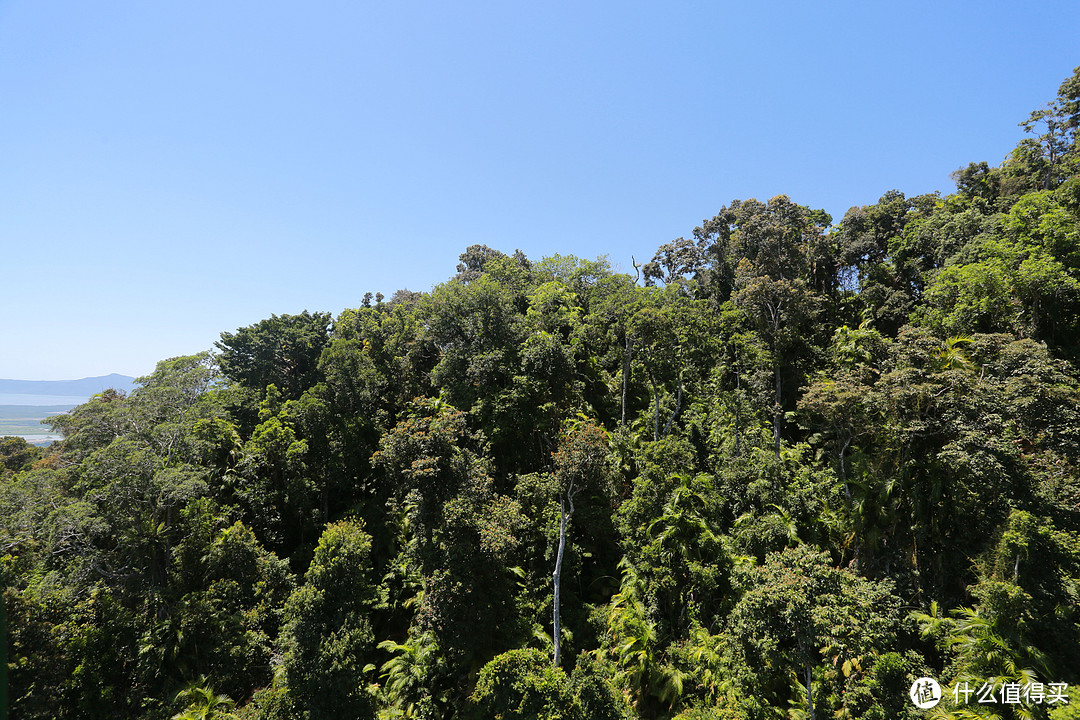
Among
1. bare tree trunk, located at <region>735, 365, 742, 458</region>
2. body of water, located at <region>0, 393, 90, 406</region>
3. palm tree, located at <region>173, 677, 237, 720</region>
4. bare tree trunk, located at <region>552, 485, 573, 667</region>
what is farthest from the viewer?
body of water, located at <region>0, 393, 90, 406</region>

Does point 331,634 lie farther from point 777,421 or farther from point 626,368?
point 777,421

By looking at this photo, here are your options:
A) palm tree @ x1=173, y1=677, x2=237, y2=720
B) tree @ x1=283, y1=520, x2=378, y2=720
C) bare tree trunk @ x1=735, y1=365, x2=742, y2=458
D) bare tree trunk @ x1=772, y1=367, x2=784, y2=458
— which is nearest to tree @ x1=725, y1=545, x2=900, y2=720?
bare tree trunk @ x1=735, y1=365, x2=742, y2=458

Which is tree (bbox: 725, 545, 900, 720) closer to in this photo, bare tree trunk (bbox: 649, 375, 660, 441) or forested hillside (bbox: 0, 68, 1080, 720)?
forested hillside (bbox: 0, 68, 1080, 720)

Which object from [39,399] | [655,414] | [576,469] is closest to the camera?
[576,469]

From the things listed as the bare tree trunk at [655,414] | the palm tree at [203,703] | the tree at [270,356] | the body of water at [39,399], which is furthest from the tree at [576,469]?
the body of water at [39,399]

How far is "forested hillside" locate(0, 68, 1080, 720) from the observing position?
11023 millimetres

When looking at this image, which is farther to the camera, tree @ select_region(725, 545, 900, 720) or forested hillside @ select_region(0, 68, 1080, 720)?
forested hillside @ select_region(0, 68, 1080, 720)

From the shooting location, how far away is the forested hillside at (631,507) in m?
11.0

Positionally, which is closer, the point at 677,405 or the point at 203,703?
the point at 203,703

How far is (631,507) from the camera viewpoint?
16.8m

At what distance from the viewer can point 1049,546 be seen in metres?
10.2

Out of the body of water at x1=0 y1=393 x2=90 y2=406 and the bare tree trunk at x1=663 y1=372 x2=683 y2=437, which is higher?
the bare tree trunk at x1=663 y1=372 x2=683 y2=437

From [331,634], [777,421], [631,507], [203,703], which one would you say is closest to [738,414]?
[777,421]

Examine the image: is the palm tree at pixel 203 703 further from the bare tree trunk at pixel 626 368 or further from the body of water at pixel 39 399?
the body of water at pixel 39 399
